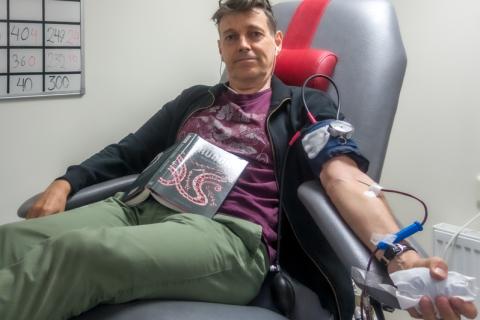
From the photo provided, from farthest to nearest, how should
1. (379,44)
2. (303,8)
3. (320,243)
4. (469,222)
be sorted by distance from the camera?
(469,222) < (303,8) < (379,44) < (320,243)

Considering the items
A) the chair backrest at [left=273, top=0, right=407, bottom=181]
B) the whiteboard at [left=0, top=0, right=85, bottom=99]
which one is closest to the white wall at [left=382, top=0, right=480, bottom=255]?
the chair backrest at [left=273, top=0, right=407, bottom=181]

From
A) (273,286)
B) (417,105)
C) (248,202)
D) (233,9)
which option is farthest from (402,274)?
(417,105)

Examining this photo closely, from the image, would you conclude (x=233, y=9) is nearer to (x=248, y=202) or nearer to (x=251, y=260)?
(x=248, y=202)

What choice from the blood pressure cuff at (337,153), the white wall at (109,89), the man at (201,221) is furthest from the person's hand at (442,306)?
the white wall at (109,89)

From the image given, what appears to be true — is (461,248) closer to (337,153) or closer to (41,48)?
(337,153)

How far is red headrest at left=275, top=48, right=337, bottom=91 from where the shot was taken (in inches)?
52.7

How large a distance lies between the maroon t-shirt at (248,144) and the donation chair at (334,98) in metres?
0.12

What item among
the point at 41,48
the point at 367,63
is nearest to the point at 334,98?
the point at 367,63

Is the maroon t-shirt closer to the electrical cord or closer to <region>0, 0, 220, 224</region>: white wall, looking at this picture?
<region>0, 0, 220, 224</region>: white wall

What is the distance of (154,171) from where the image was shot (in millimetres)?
1231

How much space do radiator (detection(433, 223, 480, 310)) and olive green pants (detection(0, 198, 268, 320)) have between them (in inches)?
34.0

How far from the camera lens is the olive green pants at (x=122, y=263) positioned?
818 millimetres

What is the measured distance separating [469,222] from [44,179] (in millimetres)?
1424

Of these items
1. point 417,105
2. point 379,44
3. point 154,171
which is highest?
point 379,44
